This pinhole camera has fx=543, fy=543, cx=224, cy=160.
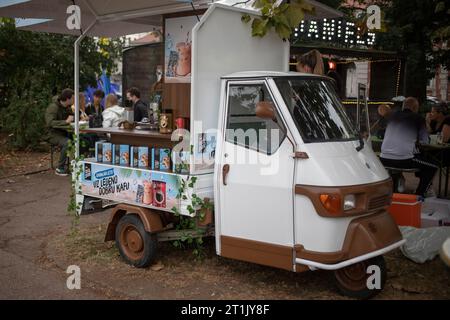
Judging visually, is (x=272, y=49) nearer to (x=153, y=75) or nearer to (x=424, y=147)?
(x=424, y=147)

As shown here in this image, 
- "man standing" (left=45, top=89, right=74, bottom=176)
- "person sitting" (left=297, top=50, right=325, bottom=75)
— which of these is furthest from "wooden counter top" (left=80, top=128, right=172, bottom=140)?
"man standing" (left=45, top=89, right=74, bottom=176)

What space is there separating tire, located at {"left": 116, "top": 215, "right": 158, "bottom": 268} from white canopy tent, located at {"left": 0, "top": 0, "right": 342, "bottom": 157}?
116cm

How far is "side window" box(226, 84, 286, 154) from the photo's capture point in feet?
16.2

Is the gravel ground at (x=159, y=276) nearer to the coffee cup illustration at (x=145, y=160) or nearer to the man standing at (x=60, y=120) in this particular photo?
the coffee cup illustration at (x=145, y=160)

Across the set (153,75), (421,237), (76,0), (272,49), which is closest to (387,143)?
(421,237)

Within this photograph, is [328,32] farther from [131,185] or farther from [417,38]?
[131,185]

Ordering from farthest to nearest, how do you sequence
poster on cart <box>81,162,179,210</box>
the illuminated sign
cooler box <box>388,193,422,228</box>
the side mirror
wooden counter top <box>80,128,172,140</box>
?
the illuminated sign → cooler box <box>388,193,422,228</box> → wooden counter top <box>80,128,172,140</box> → poster on cart <box>81,162,179,210</box> → the side mirror

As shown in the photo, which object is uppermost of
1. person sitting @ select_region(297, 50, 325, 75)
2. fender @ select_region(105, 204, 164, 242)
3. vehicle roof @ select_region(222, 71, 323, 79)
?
person sitting @ select_region(297, 50, 325, 75)

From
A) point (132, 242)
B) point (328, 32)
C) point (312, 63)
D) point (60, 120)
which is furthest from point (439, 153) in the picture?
point (60, 120)

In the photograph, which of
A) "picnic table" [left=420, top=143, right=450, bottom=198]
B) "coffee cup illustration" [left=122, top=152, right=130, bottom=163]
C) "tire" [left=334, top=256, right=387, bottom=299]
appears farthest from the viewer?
"picnic table" [left=420, top=143, right=450, bottom=198]

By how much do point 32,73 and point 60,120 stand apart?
492 centimetres

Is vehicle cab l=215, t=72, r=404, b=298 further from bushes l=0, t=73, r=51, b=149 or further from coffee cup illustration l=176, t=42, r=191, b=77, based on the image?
bushes l=0, t=73, r=51, b=149

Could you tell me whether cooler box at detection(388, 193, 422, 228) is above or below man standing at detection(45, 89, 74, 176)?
below
